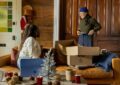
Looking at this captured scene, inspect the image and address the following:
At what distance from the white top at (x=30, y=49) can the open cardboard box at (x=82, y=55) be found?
0.51 m

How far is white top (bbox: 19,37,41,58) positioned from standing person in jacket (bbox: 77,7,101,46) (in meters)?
1.62

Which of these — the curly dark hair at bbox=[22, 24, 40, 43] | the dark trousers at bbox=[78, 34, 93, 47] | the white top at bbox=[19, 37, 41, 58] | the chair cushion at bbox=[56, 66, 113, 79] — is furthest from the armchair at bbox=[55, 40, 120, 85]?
the dark trousers at bbox=[78, 34, 93, 47]

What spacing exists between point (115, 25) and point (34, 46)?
10.3ft

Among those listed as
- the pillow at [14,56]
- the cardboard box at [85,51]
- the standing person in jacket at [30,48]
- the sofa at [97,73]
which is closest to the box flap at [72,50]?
the cardboard box at [85,51]

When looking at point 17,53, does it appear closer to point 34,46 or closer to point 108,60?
point 34,46

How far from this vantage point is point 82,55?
464cm

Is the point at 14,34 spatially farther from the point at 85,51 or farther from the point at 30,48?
the point at 85,51

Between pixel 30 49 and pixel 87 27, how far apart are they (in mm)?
1775

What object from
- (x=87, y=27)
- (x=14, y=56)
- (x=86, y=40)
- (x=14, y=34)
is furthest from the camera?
(x=14, y=34)

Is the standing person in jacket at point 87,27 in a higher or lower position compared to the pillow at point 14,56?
higher

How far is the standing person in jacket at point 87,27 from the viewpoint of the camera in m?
5.86

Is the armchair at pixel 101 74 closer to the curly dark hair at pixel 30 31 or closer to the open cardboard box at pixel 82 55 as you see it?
the open cardboard box at pixel 82 55

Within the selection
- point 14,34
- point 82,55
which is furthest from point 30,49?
point 14,34

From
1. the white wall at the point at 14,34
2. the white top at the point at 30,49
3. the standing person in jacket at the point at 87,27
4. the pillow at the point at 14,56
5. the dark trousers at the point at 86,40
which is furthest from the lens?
the white wall at the point at 14,34
